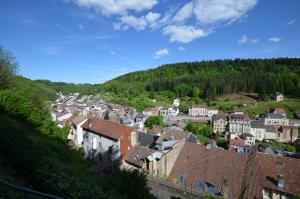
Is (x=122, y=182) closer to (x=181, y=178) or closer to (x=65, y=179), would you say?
(x=65, y=179)

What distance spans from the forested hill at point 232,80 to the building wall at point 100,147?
109 m

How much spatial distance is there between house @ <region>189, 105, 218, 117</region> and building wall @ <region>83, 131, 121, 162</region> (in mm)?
84981

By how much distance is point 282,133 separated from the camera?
82625mm

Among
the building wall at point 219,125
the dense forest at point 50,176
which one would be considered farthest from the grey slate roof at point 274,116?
the dense forest at point 50,176

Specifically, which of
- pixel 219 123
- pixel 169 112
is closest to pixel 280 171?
pixel 219 123

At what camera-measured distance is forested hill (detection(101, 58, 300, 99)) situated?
130 m

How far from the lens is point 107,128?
31312mm

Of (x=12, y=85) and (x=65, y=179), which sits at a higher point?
(x=12, y=85)

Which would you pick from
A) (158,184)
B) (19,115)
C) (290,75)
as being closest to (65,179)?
(158,184)

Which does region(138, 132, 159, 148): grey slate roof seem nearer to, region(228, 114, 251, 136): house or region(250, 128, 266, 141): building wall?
region(228, 114, 251, 136): house

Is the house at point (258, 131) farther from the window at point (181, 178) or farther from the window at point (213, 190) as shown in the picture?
the window at point (213, 190)

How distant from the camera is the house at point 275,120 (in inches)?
3781

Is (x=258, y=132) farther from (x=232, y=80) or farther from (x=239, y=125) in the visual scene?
(x=232, y=80)

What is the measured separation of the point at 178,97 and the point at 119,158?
120513mm
